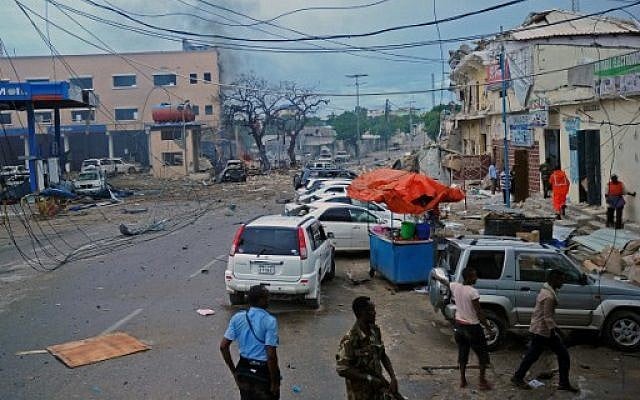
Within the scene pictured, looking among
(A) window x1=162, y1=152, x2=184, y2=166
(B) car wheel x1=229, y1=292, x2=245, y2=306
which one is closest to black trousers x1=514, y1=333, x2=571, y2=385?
(B) car wheel x1=229, y1=292, x2=245, y2=306

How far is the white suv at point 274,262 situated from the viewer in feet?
41.3

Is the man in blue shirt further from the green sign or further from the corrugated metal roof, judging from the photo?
the corrugated metal roof

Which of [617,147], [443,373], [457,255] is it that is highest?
[617,147]

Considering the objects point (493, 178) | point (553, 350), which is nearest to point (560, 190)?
point (493, 178)

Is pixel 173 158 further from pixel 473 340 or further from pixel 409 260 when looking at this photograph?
pixel 473 340

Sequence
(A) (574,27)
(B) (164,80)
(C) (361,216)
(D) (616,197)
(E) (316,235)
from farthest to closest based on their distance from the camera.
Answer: (B) (164,80)
(A) (574,27)
(C) (361,216)
(D) (616,197)
(E) (316,235)

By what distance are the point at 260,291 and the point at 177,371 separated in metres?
3.44

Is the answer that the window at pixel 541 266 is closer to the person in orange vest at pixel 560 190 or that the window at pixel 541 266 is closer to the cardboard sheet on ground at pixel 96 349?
the cardboard sheet on ground at pixel 96 349

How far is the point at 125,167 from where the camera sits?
71000 mm

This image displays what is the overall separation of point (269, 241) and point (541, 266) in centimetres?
457

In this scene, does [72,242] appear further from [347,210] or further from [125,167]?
[125,167]

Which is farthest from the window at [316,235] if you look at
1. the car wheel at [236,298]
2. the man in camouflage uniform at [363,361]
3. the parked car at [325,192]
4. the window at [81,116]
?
the window at [81,116]

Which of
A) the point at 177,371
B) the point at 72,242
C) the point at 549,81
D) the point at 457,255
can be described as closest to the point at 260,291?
the point at 177,371

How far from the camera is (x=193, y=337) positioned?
10992mm
